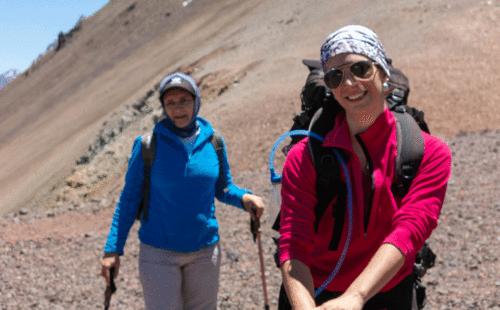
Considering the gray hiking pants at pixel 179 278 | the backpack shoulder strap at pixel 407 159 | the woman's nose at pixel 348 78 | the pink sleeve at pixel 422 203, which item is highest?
the woman's nose at pixel 348 78

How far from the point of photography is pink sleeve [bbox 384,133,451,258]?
1.85 metres

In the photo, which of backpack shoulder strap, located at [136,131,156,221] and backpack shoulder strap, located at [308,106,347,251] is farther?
backpack shoulder strap, located at [136,131,156,221]

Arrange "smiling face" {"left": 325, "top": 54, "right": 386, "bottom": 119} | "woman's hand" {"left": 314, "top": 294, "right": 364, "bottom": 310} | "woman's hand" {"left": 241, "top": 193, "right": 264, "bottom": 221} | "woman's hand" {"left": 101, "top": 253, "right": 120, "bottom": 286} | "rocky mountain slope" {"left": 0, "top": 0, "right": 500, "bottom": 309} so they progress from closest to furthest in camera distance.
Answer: "woman's hand" {"left": 314, "top": 294, "right": 364, "bottom": 310} < "smiling face" {"left": 325, "top": 54, "right": 386, "bottom": 119} < "woman's hand" {"left": 101, "top": 253, "right": 120, "bottom": 286} < "woman's hand" {"left": 241, "top": 193, "right": 264, "bottom": 221} < "rocky mountain slope" {"left": 0, "top": 0, "right": 500, "bottom": 309}

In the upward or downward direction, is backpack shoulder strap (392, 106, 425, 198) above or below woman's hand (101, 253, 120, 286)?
above

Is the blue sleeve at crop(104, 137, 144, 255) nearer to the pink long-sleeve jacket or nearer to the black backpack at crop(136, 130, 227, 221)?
the black backpack at crop(136, 130, 227, 221)

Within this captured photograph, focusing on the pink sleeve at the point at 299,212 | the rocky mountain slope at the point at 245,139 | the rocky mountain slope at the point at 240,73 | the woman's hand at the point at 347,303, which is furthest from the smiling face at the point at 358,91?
the rocky mountain slope at the point at 240,73

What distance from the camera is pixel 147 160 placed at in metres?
3.33

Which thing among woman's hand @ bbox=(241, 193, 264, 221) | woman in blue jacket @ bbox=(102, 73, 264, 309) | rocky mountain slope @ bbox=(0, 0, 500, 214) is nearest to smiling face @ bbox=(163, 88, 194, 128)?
woman in blue jacket @ bbox=(102, 73, 264, 309)

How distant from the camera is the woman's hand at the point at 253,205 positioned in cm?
355

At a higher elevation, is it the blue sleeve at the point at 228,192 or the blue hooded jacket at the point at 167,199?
the blue hooded jacket at the point at 167,199

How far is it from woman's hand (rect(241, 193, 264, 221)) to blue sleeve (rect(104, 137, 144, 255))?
2.46 feet

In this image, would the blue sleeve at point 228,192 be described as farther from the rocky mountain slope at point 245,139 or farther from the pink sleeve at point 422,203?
the rocky mountain slope at point 245,139

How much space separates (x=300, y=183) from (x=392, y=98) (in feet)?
2.68

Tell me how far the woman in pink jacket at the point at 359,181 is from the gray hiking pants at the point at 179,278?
1554mm
